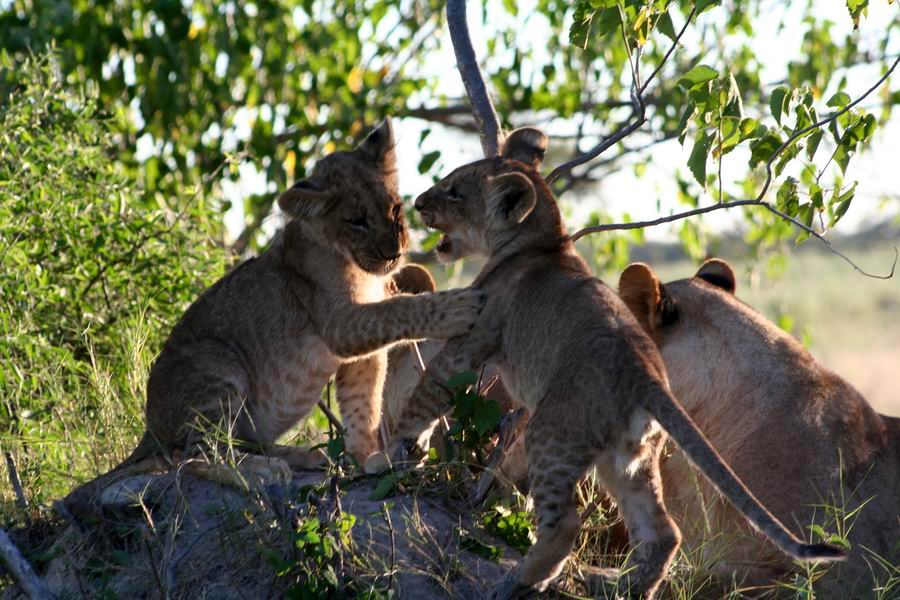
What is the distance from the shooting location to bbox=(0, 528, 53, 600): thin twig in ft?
13.4

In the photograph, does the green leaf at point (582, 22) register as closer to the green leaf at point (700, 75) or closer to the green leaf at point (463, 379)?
the green leaf at point (700, 75)

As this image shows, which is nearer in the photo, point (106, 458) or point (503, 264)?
point (503, 264)

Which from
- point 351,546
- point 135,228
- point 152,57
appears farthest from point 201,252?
point 351,546

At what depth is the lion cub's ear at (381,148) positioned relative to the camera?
539 centimetres

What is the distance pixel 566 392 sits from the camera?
402 centimetres

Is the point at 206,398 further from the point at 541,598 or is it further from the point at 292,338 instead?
the point at 541,598

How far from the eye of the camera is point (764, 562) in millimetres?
4598

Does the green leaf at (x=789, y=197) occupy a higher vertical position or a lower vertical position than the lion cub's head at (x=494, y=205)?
lower

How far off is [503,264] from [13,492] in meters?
2.01

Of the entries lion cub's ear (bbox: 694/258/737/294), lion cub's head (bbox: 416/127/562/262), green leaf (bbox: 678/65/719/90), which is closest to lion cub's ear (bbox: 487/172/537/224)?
lion cub's head (bbox: 416/127/562/262)

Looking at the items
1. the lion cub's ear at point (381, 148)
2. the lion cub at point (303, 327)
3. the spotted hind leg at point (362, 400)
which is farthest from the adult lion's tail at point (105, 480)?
the lion cub's ear at point (381, 148)

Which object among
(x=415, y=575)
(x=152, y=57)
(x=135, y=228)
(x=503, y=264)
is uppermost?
(x=152, y=57)

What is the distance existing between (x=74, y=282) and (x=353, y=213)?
74.4 inches

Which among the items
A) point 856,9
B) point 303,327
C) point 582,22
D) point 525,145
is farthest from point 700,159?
point 303,327
